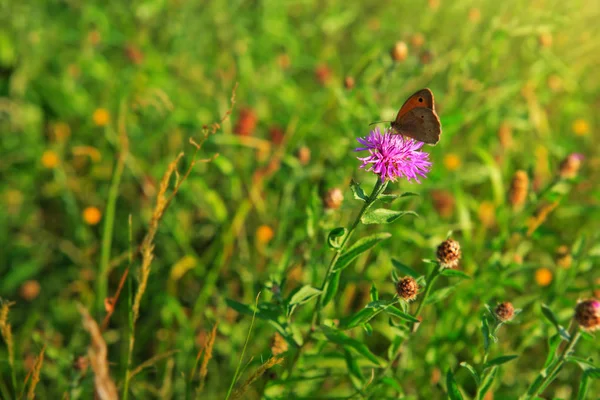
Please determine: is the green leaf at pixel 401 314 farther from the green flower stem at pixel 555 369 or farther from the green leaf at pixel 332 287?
the green flower stem at pixel 555 369

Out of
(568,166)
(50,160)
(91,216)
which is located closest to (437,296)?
(568,166)

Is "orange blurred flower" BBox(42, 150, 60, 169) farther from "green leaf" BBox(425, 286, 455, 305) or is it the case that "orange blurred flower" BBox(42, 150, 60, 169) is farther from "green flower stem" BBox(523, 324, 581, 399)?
"green flower stem" BBox(523, 324, 581, 399)

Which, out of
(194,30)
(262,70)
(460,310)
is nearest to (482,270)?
(460,310)

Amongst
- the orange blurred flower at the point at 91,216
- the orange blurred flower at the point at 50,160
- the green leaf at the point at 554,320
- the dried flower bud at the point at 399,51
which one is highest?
the dried flower bud at the point at 399,51

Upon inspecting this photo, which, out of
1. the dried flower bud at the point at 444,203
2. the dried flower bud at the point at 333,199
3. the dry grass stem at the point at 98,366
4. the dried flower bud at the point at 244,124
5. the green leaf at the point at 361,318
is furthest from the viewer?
the dried flower bud at the point at 444,203

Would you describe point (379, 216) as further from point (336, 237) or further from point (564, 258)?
point (564, 258)

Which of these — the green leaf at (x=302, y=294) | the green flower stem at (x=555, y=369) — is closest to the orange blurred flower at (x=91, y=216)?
the green leaf at (x=302, y=294)
